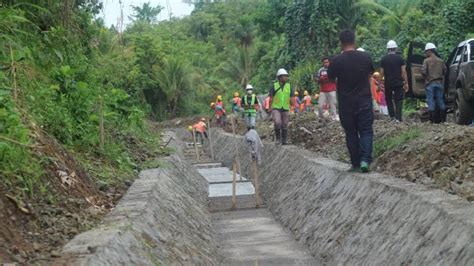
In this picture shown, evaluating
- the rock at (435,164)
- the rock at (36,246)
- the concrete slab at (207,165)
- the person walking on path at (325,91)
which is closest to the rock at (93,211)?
the rock at (36,246)

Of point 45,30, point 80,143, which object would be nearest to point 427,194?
point 80,143

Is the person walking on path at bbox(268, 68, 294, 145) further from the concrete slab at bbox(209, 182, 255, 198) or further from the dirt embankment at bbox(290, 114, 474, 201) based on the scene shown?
Result: the dirt embankment at bbox(290, 114, 474, 201)

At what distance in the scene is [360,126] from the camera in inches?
375

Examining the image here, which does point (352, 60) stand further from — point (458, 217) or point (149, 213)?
point (458, 217)

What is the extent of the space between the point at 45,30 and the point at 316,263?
6.01 meters

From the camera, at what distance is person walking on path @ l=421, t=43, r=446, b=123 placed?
1504cm

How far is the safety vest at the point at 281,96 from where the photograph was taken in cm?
1616

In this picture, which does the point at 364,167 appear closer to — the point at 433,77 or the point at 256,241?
the point at 256,241

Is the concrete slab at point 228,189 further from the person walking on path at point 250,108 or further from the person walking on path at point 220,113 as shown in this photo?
the person walking on path at point 220,113

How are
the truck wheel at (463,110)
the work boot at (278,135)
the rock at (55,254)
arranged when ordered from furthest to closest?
the work boot at (278,135)
the truck wheel at (463,110)
the rock at (55,254)

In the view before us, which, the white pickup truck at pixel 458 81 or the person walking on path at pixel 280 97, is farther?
the person walking on path at pixel 280 97

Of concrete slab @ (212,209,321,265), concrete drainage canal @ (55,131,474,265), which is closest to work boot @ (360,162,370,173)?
concrete drainage canal @ (55,131,474,265)

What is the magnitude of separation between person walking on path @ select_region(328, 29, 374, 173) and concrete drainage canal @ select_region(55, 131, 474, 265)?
448 millimetres

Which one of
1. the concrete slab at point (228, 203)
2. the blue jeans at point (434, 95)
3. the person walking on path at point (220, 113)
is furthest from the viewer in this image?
the person walking on path at point (220, 113)
